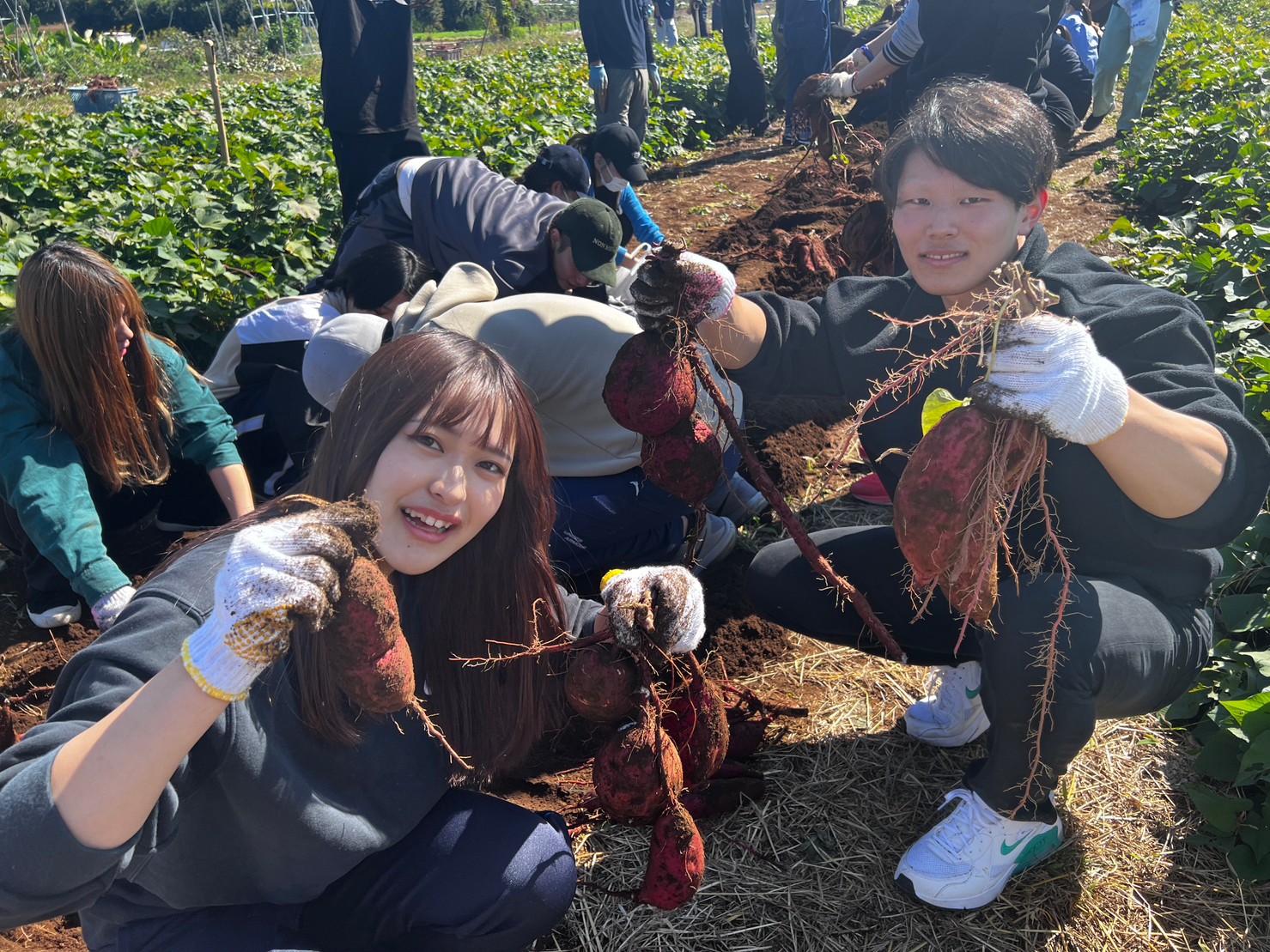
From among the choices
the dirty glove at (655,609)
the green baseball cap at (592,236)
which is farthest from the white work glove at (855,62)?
the dirty glove at (655,609)

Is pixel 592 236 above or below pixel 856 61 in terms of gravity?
below

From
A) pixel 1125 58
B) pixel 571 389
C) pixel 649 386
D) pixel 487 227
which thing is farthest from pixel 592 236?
pixel 1125 58

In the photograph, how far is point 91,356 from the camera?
2.58 m

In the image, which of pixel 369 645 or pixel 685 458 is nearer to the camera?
pixel 369 645

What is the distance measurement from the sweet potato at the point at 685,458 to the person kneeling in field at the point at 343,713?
0.31m

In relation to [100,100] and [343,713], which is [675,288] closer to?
[343,713]

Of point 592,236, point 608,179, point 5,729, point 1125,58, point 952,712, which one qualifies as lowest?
point 952,712

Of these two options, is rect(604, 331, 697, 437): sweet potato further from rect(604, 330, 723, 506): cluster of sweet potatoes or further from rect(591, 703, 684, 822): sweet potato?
rect(591, 703, 684, 822): sweet potato

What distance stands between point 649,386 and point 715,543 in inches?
52.5

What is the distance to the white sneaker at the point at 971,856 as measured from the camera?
184 centimetres

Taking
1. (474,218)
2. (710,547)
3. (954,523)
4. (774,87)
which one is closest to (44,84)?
(774,87)

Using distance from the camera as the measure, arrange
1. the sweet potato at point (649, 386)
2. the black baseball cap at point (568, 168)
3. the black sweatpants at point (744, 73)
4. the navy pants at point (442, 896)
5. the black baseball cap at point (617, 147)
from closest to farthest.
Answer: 1. the navy pants at point (442, 896)
2. the sweet potato at point (649, 386)
3. the black baseball cap at point (568, 168)
4. the black baseball cap at point (617, 147)
5. the black sweatpants at point (744, 73)

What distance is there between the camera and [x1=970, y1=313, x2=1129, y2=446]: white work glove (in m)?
1.40

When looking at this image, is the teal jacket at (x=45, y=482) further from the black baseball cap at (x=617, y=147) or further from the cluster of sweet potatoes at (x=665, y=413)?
the black baseball cap at (x=617, y=147)
